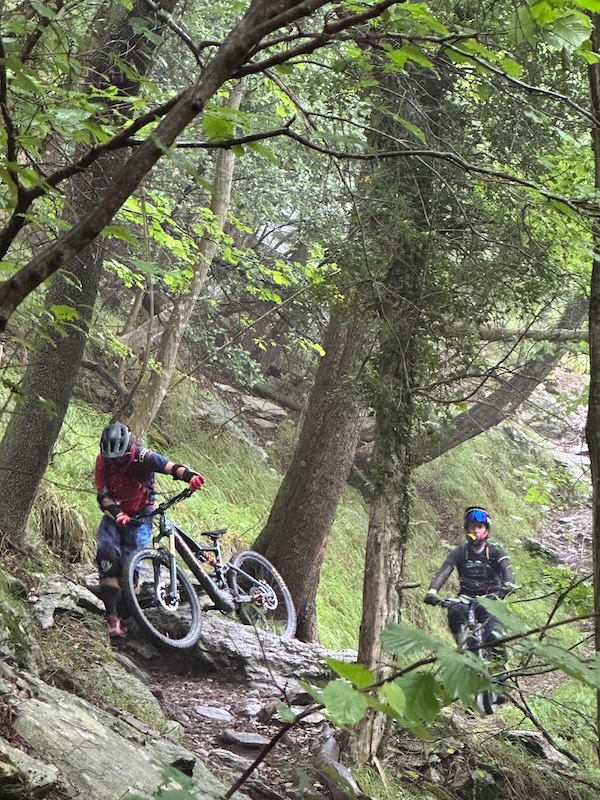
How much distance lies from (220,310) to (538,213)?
8413mm

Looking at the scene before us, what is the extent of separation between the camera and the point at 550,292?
493cm

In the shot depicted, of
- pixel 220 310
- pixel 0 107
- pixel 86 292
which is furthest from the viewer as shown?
pixel 220 310

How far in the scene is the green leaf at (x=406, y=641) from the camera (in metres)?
1.29

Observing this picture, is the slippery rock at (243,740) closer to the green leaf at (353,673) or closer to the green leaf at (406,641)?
the green leaf at (406,641)

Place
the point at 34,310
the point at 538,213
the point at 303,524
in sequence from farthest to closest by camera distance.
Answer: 1. the point at 303,524
2. the point at 538,213
3. the point at 34,310

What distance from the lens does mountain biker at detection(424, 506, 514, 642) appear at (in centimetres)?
750

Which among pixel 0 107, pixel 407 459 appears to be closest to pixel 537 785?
pixel 407 459

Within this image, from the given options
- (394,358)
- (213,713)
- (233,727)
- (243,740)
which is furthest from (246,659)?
(394,358)

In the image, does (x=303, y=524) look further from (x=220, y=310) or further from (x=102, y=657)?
(x=220, y=310)

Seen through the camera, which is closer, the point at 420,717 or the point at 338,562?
the point at 420,717

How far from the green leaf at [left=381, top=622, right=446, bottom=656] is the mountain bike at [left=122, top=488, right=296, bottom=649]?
4366 mm

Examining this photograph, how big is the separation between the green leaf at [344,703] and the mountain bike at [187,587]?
4.47 meters

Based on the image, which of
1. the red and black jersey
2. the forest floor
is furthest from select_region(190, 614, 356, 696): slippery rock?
the red and black jersey

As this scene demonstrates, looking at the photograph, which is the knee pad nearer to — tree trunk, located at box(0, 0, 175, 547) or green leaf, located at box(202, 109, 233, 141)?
tree trunk, located at box(0, 0, 175, 547)
